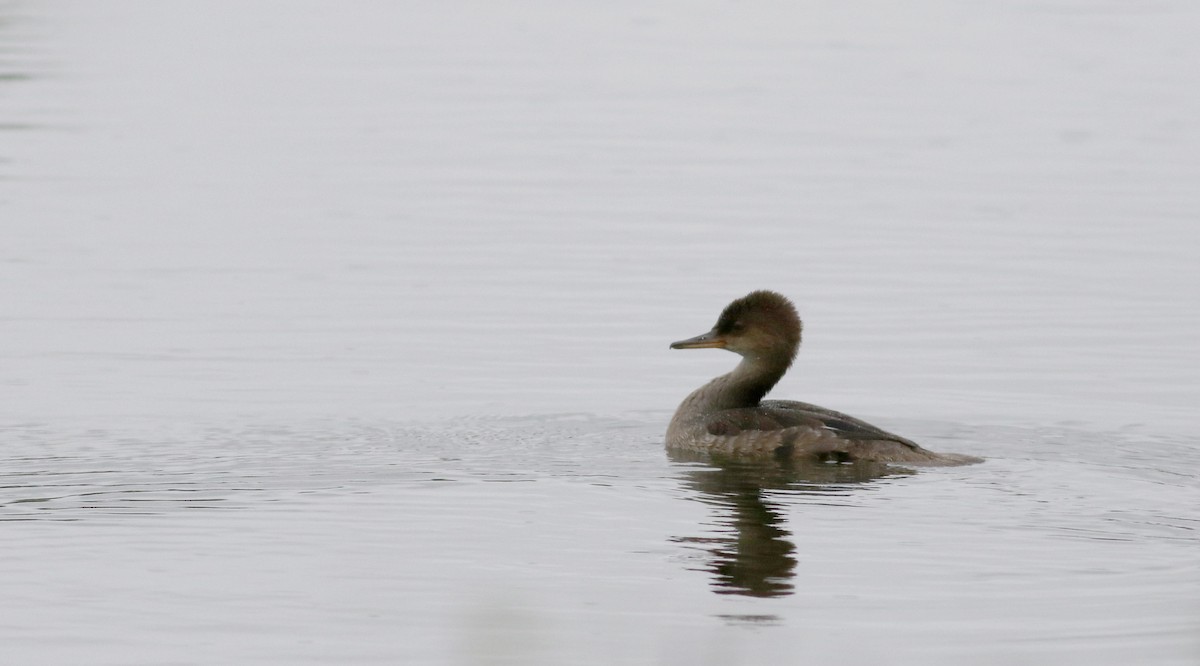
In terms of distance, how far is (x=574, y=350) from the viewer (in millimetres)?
15242

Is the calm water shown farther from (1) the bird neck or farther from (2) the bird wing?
(1) the bird neck

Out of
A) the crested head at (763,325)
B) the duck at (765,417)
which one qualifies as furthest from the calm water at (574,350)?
the crested head at (763,325)

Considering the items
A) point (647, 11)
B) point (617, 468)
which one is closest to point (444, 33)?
point (647, 11)

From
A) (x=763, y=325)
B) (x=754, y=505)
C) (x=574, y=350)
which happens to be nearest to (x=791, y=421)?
(x=763, y=325)

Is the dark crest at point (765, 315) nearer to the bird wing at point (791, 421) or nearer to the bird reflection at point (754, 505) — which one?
the bird wing at point (791, 421)

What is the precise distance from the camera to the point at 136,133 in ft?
80.3

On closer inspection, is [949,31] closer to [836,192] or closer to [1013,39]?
[1013,39]

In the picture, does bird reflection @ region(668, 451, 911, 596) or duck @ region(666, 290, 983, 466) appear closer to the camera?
bird reflection @ region(668, 451, 911, 596)

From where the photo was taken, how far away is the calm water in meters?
9.16

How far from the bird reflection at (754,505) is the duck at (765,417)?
0.09m

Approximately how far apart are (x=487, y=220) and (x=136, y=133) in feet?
20.1

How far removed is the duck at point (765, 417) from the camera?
12102mm

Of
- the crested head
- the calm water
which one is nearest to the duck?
the crested head

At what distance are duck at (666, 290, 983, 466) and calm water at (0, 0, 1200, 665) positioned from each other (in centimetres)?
19
